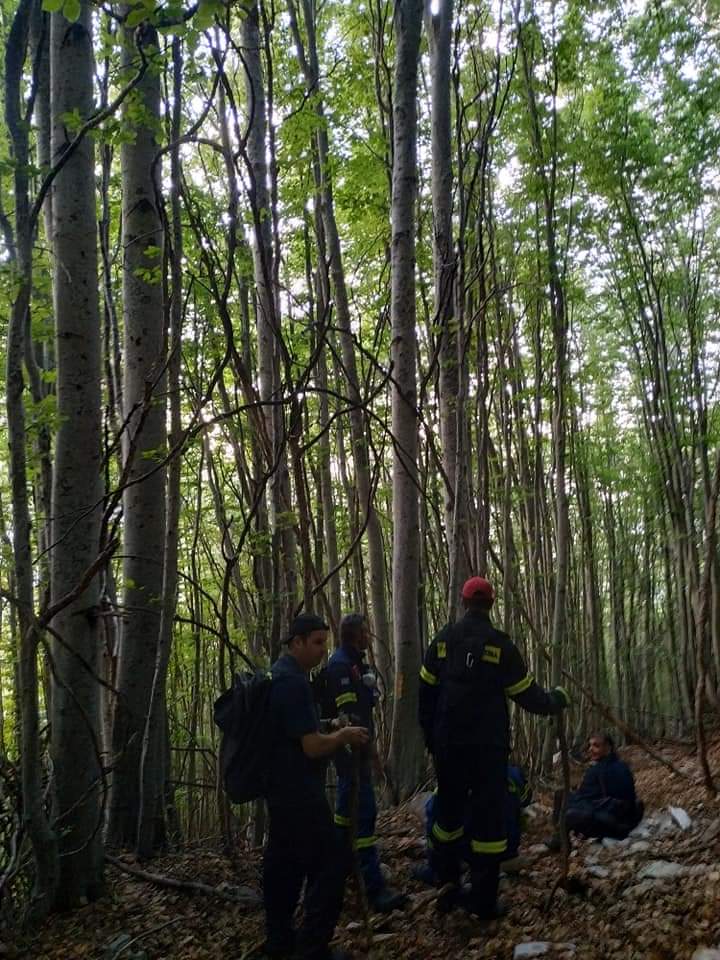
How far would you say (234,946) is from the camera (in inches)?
151

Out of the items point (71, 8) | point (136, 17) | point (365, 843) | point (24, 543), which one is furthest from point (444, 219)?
point (365, 843)

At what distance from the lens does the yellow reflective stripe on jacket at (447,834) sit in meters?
4.22

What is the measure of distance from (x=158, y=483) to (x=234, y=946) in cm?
286

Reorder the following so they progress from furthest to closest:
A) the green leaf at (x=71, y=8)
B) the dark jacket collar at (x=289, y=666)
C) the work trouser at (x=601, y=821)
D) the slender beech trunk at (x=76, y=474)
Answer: the work trouser at (x=601, y=821) → the slender beech trunk at (x=76, y=474) → the dark jacket collar at (x=289, y=666) → the green leaf at (x=71, y=8)

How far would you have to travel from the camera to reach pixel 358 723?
420 cm

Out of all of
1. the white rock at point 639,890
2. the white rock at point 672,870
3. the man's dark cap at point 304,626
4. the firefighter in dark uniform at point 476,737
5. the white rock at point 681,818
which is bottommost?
the white rock at point 681,818

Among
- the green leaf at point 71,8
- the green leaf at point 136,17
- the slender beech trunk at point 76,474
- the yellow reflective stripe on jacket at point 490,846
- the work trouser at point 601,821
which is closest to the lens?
the green leaf at point 71,8

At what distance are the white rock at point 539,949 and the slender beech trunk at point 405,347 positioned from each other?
7.89ft

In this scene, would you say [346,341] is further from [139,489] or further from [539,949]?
[539,949]

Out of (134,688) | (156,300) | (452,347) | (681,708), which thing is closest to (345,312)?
(452,347)

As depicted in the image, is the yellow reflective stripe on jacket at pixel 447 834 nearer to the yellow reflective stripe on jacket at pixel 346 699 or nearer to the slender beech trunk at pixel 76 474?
the yellow reflective stripe on jacket at pixel 346 699

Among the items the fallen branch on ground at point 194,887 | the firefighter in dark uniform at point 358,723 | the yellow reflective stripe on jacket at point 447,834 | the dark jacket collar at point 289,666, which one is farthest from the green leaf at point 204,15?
→ the fallen branch on ground at point 194,887

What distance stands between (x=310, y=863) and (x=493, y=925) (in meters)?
1.15

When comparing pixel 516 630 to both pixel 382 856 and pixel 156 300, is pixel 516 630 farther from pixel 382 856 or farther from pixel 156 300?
pixel 156 300
